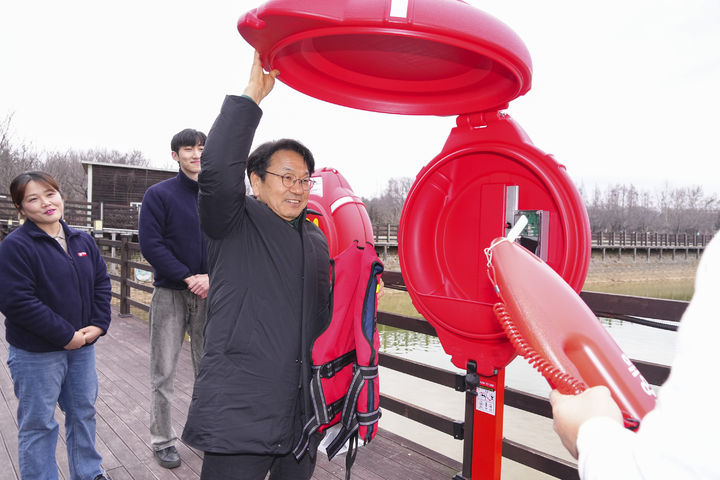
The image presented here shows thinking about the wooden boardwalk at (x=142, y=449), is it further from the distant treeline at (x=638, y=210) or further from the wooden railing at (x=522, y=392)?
the distant treeline at (x=638, y=210)

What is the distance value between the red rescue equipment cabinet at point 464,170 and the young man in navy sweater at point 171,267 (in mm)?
1048

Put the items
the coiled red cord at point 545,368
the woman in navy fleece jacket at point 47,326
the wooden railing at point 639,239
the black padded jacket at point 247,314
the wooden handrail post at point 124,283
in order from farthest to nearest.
A: the wooden railing at point 639,239
the wooden handrail post at point 124,283
the woman in navy fleece jacket at point 47,326
the black padded jacket at point 247,314
the coiled red cord at point 545,368

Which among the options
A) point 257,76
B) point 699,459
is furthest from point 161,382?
point 699,459

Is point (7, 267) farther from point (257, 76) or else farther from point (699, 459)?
point (699, 459)

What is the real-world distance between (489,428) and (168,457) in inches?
66.2

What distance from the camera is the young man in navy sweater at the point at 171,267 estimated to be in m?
2.26

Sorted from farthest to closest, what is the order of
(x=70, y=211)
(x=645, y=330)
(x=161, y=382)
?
(x=70, y=211) → (x=645, y=330) → (x=161, y=382)

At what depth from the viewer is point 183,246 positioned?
2.31 meters

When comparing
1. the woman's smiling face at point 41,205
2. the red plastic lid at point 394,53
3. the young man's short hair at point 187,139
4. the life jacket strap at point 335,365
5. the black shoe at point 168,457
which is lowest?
the black shoe at point 168,457

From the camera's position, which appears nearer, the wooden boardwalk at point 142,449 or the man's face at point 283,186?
the man's face at point 283,186

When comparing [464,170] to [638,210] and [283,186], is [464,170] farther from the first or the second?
[638,210]

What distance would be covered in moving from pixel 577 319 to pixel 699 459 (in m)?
0.35

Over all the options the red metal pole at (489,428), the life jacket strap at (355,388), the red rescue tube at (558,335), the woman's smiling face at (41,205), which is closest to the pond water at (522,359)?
the red metal pole at (489,428)

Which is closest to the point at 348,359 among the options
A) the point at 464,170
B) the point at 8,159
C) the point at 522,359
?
the point at 464,170
